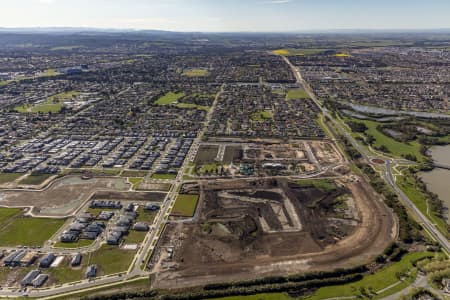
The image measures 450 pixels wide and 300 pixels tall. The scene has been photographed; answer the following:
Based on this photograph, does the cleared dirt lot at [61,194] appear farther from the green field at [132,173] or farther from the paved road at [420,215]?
the paved road at [420,215]

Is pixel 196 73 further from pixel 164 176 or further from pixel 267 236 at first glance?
pixel 267 236

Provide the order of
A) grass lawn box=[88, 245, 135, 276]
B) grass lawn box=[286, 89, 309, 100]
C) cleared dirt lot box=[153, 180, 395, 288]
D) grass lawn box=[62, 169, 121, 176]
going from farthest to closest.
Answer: grass lawn box=[286, 89, 309, 100] < grass lawn box=[62, 169, 121, 176] < cleared dirt lot box=[153, 180, 395, 288] < grass lawn box=[88, 245, 135, 276]

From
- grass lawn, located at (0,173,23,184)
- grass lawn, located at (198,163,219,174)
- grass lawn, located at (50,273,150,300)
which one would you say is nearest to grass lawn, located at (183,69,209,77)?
grass lawn, located at (198,163,219,174)

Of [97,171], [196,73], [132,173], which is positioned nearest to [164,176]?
[132,173]

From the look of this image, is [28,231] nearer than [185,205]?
Yes

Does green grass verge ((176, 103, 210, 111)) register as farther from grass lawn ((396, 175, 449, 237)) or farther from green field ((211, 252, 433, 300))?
green field ((211, 252, 433, 300))

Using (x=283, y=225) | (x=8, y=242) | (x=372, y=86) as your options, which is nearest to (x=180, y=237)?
(x=283, y=225)
